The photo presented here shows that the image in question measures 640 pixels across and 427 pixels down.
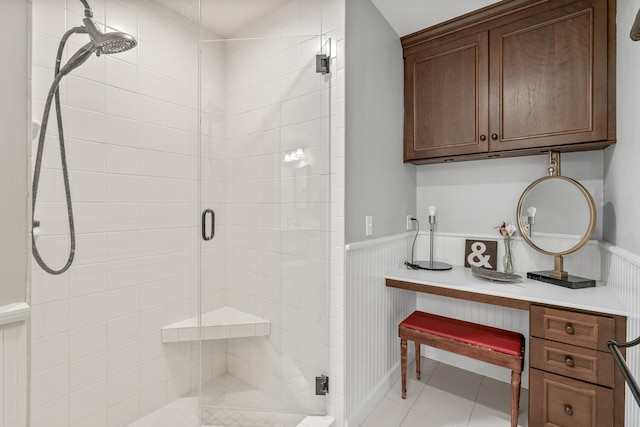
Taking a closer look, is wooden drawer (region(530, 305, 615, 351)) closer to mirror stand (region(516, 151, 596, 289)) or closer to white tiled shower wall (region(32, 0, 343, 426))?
mirror stand (region(516, 151, 596, 289))

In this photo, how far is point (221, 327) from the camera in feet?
4.79

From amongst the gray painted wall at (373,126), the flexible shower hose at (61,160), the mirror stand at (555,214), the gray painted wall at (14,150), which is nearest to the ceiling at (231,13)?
the gray painted wall at (373,126)

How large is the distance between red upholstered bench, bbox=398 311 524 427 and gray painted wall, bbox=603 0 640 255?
29.5 inches

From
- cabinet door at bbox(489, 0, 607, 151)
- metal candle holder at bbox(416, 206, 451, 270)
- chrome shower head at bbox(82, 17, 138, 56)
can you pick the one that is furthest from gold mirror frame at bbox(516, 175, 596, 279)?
chrome shower head at bbox(82, 17, 138, 56)

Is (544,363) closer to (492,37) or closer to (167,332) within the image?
(167,332)

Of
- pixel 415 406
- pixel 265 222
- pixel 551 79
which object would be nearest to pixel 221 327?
pixel 265 222

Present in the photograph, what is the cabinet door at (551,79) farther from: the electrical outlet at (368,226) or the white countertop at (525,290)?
the electrical outlet at (368,226)

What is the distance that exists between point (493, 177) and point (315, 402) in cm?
191

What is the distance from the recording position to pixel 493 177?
2207mm

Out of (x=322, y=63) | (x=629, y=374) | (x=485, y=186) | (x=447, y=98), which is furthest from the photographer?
(x=485, y=186)

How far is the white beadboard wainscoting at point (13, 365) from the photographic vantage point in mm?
838

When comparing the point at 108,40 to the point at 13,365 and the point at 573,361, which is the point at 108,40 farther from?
the point at 573,361

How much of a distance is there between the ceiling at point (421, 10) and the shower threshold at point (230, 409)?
235 centimetres

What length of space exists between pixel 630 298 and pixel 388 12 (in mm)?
2020
